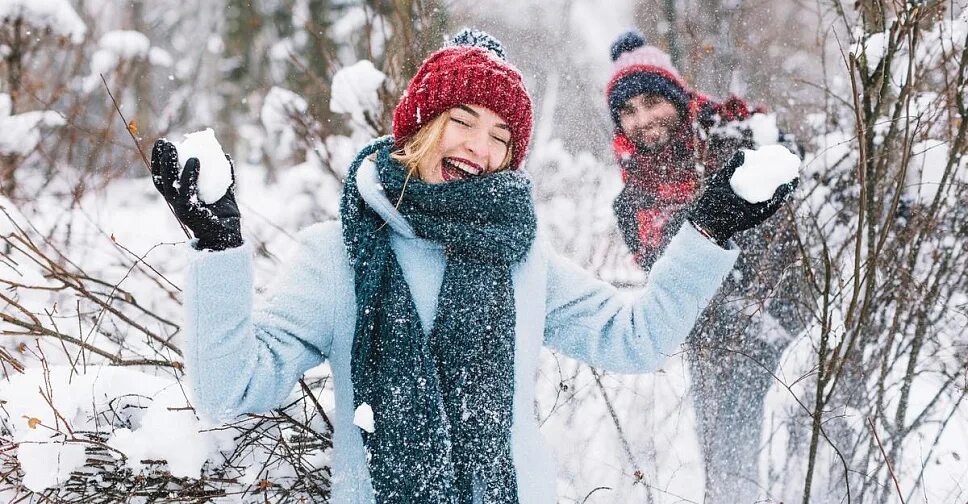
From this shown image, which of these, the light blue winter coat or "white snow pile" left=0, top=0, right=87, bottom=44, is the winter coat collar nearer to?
the light blue winter coat

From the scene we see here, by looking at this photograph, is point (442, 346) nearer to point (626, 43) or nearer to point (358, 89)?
point (626, 43)

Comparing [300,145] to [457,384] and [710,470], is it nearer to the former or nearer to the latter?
[710,470]

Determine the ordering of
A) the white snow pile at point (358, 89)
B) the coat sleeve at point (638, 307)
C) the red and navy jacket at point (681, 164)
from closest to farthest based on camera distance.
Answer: the coat sleeve at point (638, 307)
the red and navy jacket at point (681, 164)
the white snow pile at point (358, 89)

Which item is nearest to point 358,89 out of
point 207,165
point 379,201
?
point 379,201

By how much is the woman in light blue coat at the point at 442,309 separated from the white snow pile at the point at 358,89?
141 cm

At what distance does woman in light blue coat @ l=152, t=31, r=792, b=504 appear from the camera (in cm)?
138

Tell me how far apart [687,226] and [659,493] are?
138 cm

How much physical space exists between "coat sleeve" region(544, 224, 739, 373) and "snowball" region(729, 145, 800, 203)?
0.14 metres

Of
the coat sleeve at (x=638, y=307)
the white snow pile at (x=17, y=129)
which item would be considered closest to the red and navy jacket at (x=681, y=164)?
the coat sleeve at (x=638, y=307)

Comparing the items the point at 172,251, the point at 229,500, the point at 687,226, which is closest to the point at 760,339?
the point at 687,226

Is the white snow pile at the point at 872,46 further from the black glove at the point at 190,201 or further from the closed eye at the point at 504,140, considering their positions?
the black glove at the point at 190,201

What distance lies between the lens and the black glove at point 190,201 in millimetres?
1144

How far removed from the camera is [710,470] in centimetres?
266

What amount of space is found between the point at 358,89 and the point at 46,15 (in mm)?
2258
